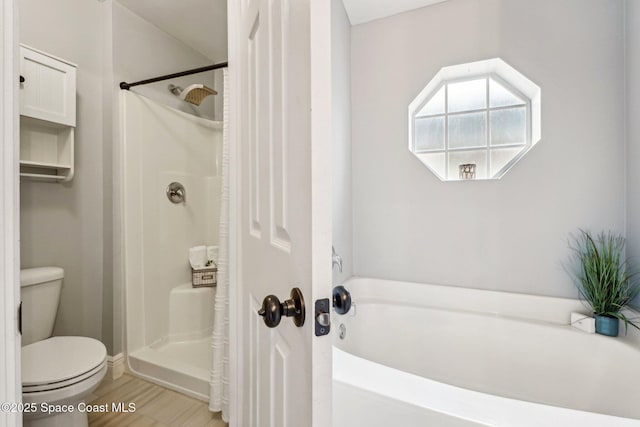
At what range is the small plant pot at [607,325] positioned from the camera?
4.06 feet

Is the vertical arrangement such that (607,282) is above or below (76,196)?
below

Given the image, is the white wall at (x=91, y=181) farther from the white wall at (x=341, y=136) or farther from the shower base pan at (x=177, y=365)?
the white wall at (x=341, y=136)

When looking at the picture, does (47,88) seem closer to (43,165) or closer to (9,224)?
(43,165)

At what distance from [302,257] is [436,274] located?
1527mm

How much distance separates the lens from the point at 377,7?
5.73ft

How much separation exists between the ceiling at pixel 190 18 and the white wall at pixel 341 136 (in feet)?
2.70

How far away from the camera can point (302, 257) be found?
Result: 18.0 inches

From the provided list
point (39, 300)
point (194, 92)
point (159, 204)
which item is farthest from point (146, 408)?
point (194, 92)

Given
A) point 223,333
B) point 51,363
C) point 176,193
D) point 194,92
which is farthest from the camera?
point 176,193

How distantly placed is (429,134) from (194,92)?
1681 mm

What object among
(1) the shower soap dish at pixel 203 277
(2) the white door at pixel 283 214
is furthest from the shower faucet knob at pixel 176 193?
(2) the white door at pixel 283 214

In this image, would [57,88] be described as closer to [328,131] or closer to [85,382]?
[85,382]

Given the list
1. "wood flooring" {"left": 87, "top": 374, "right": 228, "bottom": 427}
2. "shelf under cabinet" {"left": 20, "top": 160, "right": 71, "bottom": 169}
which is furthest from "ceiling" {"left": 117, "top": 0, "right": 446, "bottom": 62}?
"wood flooring" {"left": 87, "top": 374, "right": 228, "bottom": 427}

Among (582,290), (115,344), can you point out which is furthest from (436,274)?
(115,344)
